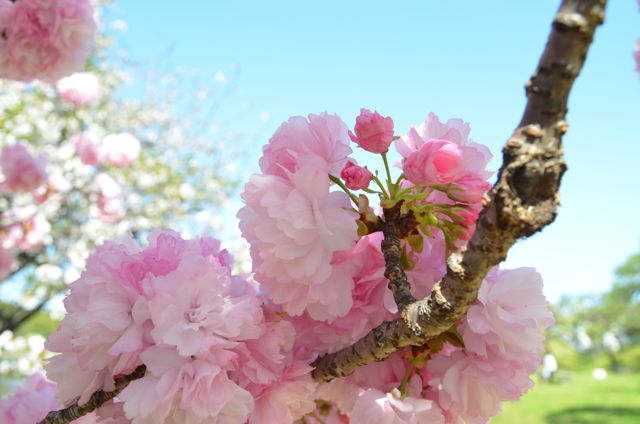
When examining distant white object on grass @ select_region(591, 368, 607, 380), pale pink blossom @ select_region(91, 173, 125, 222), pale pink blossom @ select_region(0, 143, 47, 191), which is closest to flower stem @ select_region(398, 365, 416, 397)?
pale pink blossom @ select_region(0, 143, 47, 191)

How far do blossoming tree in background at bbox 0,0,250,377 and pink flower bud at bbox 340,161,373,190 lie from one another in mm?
1125

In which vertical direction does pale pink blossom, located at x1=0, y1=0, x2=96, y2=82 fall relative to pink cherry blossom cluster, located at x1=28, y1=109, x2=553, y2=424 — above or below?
above

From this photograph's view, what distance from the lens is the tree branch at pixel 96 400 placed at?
630 mm

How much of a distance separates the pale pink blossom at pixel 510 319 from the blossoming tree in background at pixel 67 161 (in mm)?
1317

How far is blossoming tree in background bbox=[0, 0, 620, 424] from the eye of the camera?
60cm

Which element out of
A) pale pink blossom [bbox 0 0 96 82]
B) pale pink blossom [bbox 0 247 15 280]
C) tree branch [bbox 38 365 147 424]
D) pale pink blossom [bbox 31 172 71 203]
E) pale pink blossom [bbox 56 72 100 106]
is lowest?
tree branch [bbox 38 365 147 424]

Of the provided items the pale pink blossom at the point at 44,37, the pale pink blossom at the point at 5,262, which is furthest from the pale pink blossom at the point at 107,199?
the pale pink blossom at the point at 44,37

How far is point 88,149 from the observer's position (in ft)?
13.9

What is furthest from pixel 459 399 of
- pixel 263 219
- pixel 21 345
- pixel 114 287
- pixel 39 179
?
pixel 21 345

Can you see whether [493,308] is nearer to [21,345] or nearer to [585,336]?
[21,345]

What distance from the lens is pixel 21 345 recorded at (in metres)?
4.44

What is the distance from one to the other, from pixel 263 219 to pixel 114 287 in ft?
0.60

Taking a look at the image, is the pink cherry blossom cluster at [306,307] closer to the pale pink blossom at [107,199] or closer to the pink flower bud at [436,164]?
the pink flower bud at [436,164]

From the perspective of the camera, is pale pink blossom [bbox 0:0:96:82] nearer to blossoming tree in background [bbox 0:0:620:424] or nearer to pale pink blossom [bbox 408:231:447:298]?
blossoming tree in background [bbox 0:0:620:424]
